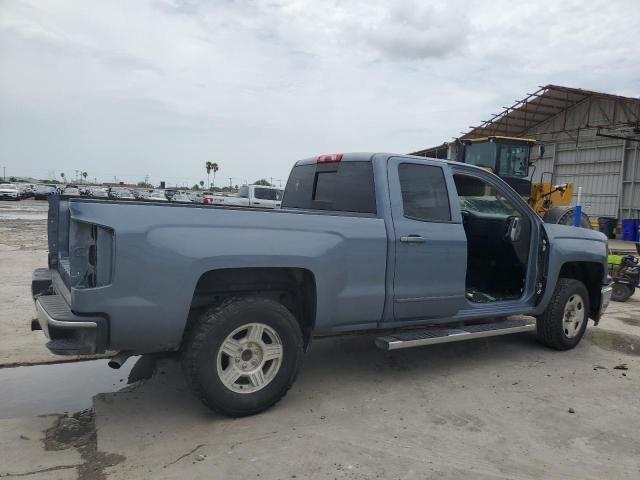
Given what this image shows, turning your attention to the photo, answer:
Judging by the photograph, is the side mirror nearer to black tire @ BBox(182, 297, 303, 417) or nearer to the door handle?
the door handle

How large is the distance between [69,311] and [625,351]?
578 cm

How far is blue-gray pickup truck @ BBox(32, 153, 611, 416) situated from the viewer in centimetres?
324

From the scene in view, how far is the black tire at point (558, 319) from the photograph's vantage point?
5590 millimetres

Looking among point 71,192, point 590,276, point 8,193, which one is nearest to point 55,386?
point 590,276

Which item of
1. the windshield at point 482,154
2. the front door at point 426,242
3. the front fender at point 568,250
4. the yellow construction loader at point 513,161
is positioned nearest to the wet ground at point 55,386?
the front door at point 426,242

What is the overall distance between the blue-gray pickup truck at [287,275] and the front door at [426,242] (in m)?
0.01

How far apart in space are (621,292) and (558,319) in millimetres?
4412

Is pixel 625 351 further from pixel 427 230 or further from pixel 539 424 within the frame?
pixel 427 230

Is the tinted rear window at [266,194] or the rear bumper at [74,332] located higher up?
the tinted rear window at [266,194]

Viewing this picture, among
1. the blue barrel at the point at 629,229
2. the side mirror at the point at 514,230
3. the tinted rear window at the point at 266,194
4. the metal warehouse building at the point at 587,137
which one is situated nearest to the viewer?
the side mirror at the point at 514,230

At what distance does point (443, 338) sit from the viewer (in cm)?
450

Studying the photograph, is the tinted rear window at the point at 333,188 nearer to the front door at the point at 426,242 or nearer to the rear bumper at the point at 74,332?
the front door at the point at 426,242

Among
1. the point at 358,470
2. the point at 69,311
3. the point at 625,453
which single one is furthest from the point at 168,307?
the point at 625,453

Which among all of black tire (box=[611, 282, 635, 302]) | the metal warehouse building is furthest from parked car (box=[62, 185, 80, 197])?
the metal warehouse building
